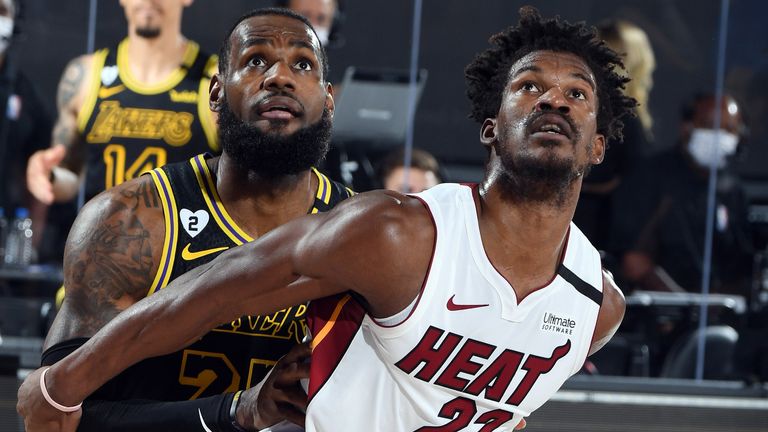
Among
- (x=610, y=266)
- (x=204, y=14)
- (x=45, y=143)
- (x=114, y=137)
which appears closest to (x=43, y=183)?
(x=45, y=143)

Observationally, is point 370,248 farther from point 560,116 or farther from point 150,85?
point 150,85

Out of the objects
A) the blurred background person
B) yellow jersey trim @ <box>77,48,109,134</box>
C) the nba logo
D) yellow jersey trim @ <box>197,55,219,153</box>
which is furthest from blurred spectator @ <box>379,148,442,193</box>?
the nba logo

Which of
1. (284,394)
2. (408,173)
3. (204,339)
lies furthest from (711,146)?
(284,394)

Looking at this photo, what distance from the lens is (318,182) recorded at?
2.47 m

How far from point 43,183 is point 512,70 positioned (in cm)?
348

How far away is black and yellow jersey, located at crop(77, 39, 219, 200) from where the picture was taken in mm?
4652

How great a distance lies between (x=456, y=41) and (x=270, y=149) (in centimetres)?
316

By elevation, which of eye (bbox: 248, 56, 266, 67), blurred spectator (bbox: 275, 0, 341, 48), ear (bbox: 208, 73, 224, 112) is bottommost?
blurred spectator (bbox: 275, 0, 341, 48)

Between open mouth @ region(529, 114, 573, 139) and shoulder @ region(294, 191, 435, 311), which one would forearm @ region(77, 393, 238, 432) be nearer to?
shoulder @ region(294, 191, 435, 311)

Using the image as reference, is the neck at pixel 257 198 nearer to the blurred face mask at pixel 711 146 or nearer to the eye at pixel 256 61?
the eye at pixel 256 61

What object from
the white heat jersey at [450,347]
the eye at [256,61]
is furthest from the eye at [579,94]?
the eye at [256,61]

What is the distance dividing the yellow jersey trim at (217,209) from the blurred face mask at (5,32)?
10.3 ft

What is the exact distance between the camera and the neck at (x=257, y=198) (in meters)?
2.31

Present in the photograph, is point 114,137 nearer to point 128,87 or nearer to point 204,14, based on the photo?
point 128,87
